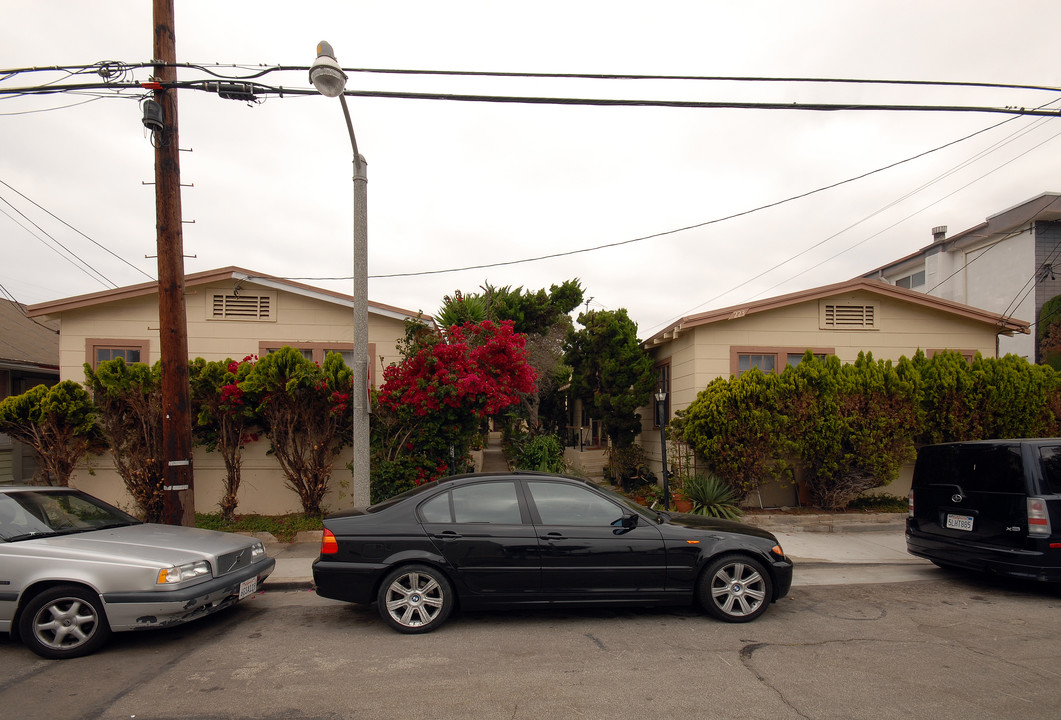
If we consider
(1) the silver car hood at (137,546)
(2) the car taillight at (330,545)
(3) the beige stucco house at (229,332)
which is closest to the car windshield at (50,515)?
(1) the silver car hood at (137,546)

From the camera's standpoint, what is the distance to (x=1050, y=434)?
1034 centimetres

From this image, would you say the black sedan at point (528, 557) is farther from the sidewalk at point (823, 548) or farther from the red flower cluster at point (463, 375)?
the red flower cluster at point (463, 375)

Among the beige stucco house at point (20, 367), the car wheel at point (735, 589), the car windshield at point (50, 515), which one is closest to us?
the car windshield at point (50, 515)

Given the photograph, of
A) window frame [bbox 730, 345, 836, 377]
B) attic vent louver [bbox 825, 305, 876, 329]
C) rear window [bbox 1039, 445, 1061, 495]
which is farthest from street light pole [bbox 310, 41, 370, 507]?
attic vent louver [bbox 825, 305, 876, 329]

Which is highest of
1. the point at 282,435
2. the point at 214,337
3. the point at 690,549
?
the point at 214,337

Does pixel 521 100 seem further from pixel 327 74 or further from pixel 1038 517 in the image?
pixel 1038 517

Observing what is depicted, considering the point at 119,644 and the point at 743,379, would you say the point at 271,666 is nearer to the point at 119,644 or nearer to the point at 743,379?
the point at 119,644

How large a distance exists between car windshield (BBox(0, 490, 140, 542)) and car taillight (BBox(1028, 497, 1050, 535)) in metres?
8.98

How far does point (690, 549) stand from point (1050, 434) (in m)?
8.71

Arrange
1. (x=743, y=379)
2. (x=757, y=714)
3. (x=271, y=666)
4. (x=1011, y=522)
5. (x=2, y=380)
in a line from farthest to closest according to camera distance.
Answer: (x=2, y=380), (x=743, y=379), (x=1011, y=522), (x=271, y=666), (x=757, y=714)

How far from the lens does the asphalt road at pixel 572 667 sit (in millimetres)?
3895

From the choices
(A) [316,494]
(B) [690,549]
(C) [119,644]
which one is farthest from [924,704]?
(A) [316,494]

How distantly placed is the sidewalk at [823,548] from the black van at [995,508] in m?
0.82

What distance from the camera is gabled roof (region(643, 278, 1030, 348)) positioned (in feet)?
36.1
